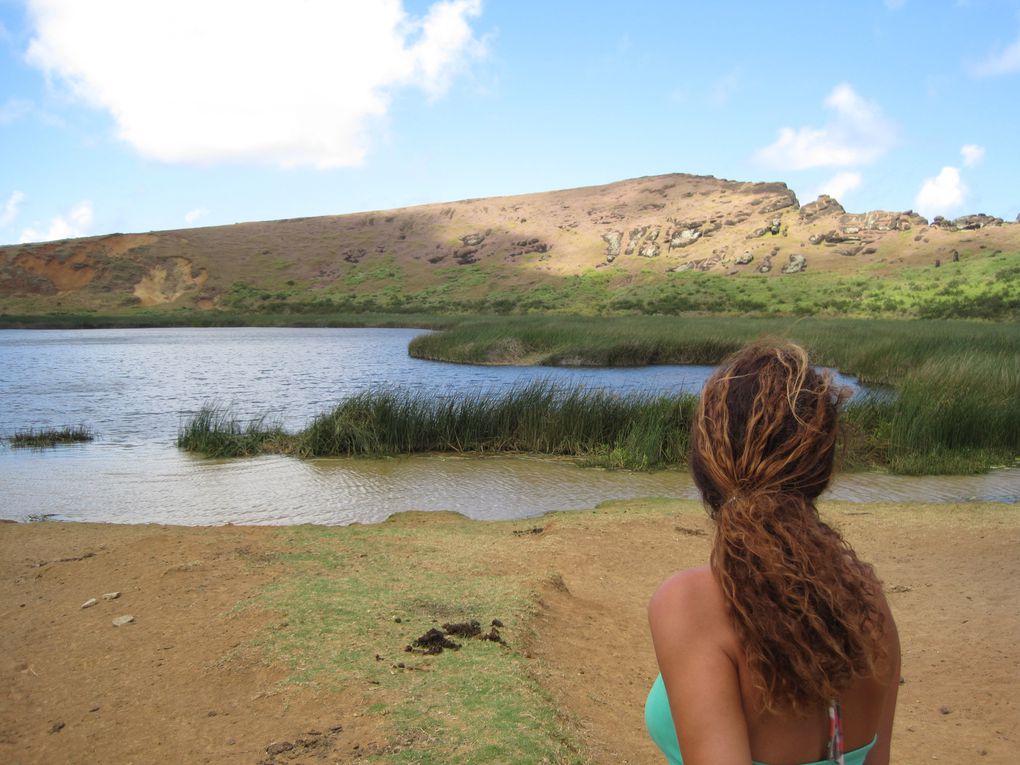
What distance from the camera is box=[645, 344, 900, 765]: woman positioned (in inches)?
55.5

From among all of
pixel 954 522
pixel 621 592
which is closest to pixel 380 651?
pixel 621 592

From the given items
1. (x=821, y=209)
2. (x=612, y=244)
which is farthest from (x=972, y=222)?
(x=612, y=244)

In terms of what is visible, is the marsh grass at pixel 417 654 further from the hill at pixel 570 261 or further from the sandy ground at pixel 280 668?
the hill at pixel 570 261

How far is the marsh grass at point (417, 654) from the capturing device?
3203 millimetres

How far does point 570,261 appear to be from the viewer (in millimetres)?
75375

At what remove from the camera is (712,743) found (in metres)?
1.41

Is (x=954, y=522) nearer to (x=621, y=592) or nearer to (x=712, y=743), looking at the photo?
(x=621, y=592)

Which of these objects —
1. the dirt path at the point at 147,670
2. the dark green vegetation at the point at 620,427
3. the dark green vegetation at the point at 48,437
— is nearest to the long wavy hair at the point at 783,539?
the dirt path at the point at 147,670

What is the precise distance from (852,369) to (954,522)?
14.1 m

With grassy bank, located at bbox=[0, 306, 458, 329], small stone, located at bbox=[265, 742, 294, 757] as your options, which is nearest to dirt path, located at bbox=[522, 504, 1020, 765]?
small stone, located at bbox=[265, 742, 294, 757]

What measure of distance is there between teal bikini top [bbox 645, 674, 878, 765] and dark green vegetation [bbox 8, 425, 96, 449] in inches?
578

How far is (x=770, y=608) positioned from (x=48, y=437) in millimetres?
15294

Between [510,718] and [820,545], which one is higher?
[820,545]

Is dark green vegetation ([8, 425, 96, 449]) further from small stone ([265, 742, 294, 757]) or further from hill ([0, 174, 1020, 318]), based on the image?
hill ([0, 174, 1020, 318])
